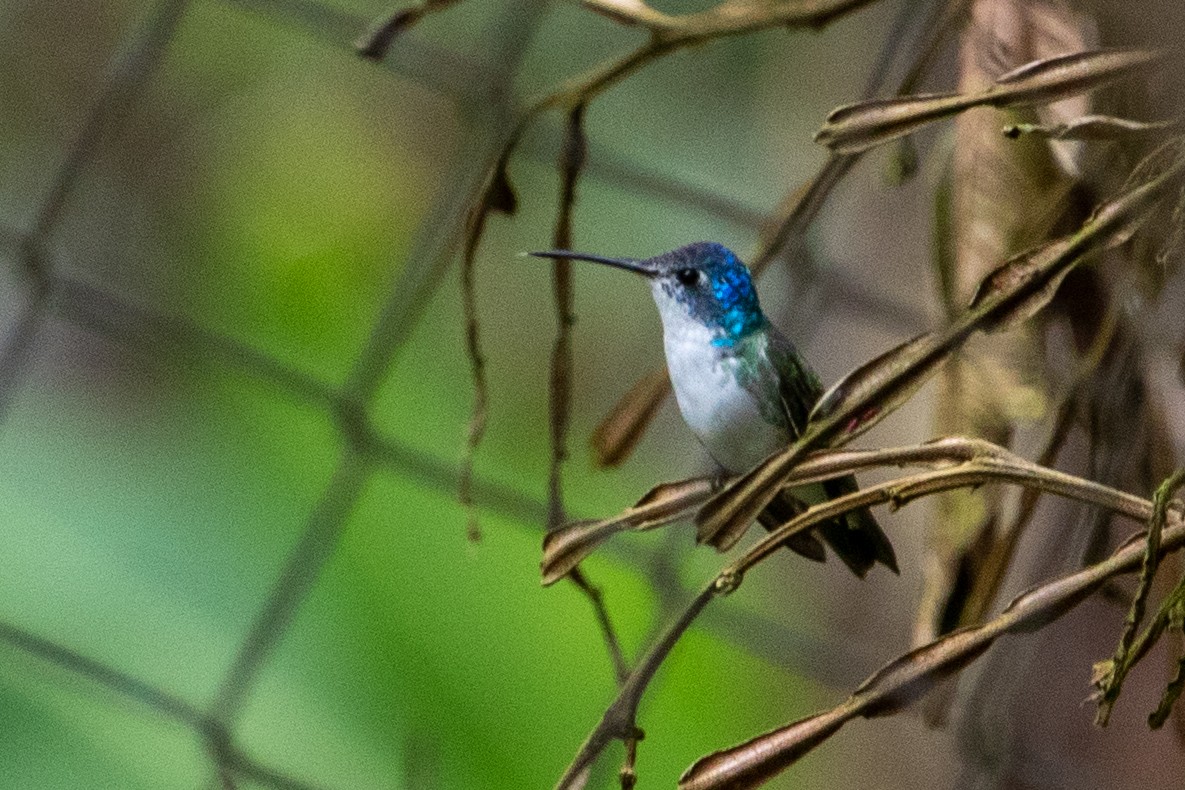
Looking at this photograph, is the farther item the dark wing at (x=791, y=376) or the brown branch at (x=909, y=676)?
the dark wing at (x=791, y=376)

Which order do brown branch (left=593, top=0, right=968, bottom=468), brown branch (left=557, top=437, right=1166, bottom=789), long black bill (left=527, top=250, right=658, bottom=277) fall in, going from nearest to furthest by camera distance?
brown branch (left=557, top=437, right=1166, bottom=789) < long black bill (left=527, top=250, right=658, bottom=277) < brown branch (left=593, top=0, right=968, bottom=468)

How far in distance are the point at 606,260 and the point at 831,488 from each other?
0.63ft

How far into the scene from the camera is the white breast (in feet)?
2.48

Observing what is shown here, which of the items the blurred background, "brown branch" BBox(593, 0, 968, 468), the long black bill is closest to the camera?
the long black bill

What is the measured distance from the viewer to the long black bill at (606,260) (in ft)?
2.08

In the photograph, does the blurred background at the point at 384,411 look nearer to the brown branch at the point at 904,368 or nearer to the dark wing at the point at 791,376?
the dark wing at the point at 791,376

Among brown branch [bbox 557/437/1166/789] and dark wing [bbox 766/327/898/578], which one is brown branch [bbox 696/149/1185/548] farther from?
dark wing [bbox 766/327/898/578]

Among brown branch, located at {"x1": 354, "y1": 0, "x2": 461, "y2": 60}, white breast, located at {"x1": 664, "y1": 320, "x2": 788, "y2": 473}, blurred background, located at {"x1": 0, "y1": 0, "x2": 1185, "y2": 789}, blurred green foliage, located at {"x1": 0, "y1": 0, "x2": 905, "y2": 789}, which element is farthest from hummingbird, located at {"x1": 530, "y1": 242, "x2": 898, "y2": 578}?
blurred green foliage, located at {"x1": 0, "y1": 0, "x2": 905, "y2": 789}

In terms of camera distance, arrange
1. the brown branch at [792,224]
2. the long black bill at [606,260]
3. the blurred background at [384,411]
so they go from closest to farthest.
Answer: the long black bill at [606,260]
the brown branch at [792,224]
the blurred background at [384,411]

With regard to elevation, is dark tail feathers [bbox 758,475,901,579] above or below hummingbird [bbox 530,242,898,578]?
below

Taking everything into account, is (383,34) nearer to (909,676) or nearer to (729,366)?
(729,366)

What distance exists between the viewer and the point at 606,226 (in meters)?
1.78

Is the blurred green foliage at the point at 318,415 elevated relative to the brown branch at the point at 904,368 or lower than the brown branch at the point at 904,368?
elevated

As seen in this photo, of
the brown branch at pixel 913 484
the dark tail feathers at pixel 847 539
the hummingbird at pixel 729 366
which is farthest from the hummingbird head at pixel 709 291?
the brown branch at pixel 913 484
